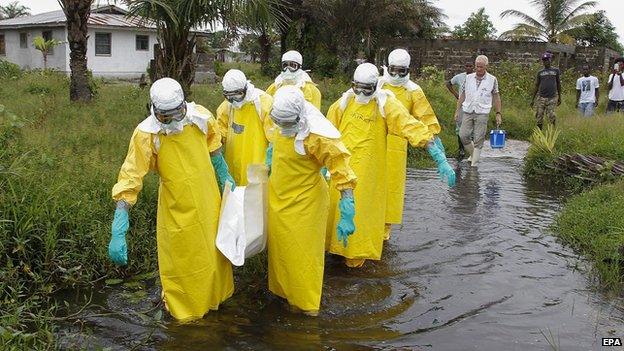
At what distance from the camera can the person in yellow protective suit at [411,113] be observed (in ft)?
20.6

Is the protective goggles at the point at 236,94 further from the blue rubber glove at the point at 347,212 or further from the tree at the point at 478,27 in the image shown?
the tree at the point at 478,27

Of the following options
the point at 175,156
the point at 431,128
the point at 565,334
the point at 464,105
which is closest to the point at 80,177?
the point at 175,156

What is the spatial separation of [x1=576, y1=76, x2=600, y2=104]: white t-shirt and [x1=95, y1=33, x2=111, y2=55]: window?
19.6 meters

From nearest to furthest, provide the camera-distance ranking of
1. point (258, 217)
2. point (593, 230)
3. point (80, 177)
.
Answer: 1. point (258, 217)
2. point (80, 177)
3. point (593, 230)

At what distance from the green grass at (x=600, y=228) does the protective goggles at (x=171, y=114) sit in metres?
3.51

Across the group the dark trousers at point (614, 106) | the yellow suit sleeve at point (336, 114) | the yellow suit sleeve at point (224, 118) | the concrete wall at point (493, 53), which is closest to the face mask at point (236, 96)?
the yellow suit sleeve at point (224, 118)

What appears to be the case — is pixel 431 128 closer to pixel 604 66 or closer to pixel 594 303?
pixel 594 303

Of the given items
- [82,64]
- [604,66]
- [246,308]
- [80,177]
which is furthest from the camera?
[604,66]

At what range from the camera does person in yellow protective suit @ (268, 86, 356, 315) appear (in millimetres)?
4414

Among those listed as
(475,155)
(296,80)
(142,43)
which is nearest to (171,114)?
(296,80)

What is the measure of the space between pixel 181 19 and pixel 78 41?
10.2ft

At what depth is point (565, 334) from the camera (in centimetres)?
449

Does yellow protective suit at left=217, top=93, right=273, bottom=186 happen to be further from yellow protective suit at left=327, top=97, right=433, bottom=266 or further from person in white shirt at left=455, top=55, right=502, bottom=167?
person in white shirt at left=455, top=55, right=502, bottom=167

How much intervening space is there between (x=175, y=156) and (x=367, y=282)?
2031 millimetres
